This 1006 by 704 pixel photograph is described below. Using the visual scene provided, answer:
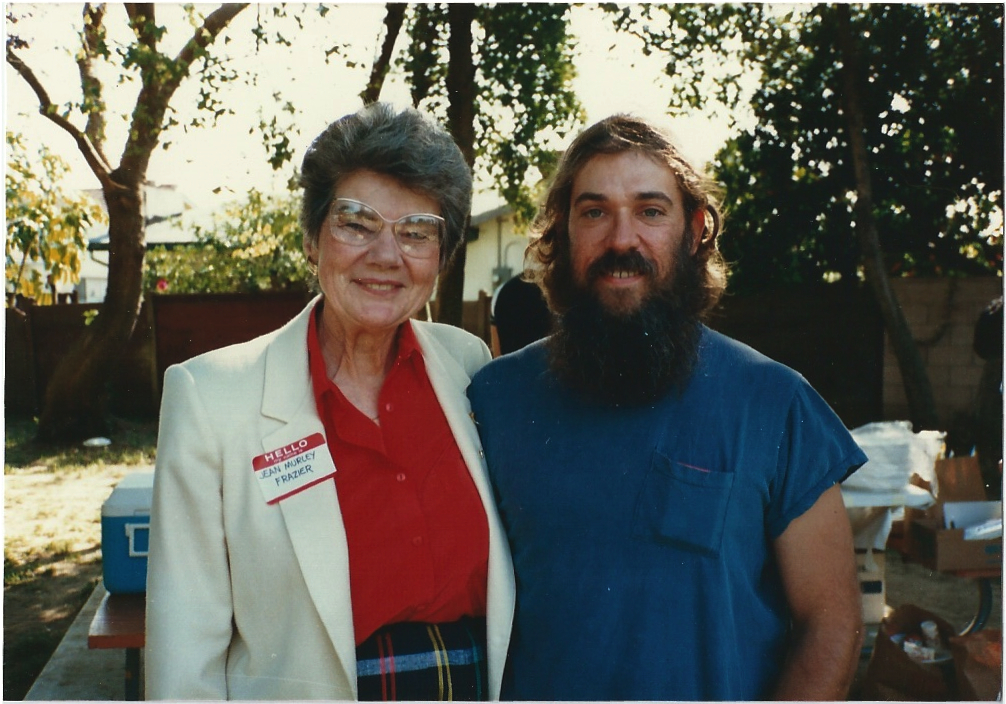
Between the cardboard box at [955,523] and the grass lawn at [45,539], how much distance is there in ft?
12.4

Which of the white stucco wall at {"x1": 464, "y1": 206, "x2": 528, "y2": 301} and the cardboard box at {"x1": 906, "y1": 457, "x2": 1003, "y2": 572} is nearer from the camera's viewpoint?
the cardboard box at {"x1": 906, "y1": 457, "x2": 1003, "y2": 572}

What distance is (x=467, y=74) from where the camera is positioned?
398 cm

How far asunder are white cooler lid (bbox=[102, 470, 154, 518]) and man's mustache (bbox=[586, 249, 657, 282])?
161 centimetres

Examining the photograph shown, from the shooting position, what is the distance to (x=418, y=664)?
1.72 m

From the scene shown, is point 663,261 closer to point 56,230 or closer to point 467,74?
point 467,74

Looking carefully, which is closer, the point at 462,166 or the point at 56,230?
the point at 462,166

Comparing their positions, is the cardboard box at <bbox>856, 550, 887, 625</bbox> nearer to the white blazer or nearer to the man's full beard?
the man's full beard

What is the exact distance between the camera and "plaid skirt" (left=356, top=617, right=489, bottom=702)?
171 cm

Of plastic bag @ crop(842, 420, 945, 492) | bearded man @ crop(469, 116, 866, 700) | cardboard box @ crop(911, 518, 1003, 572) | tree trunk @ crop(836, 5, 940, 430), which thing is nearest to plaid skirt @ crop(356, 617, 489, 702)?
bearded man @ crop(469, 116, 866, 700)

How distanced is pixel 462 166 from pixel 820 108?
5920 mm

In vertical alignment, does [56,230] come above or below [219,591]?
above

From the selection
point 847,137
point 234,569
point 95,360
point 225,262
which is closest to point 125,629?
point 234,569

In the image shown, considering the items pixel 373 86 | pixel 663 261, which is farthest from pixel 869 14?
pixel 663 261

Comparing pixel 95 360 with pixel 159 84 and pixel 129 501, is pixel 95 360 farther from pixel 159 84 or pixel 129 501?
pixel 129 501
